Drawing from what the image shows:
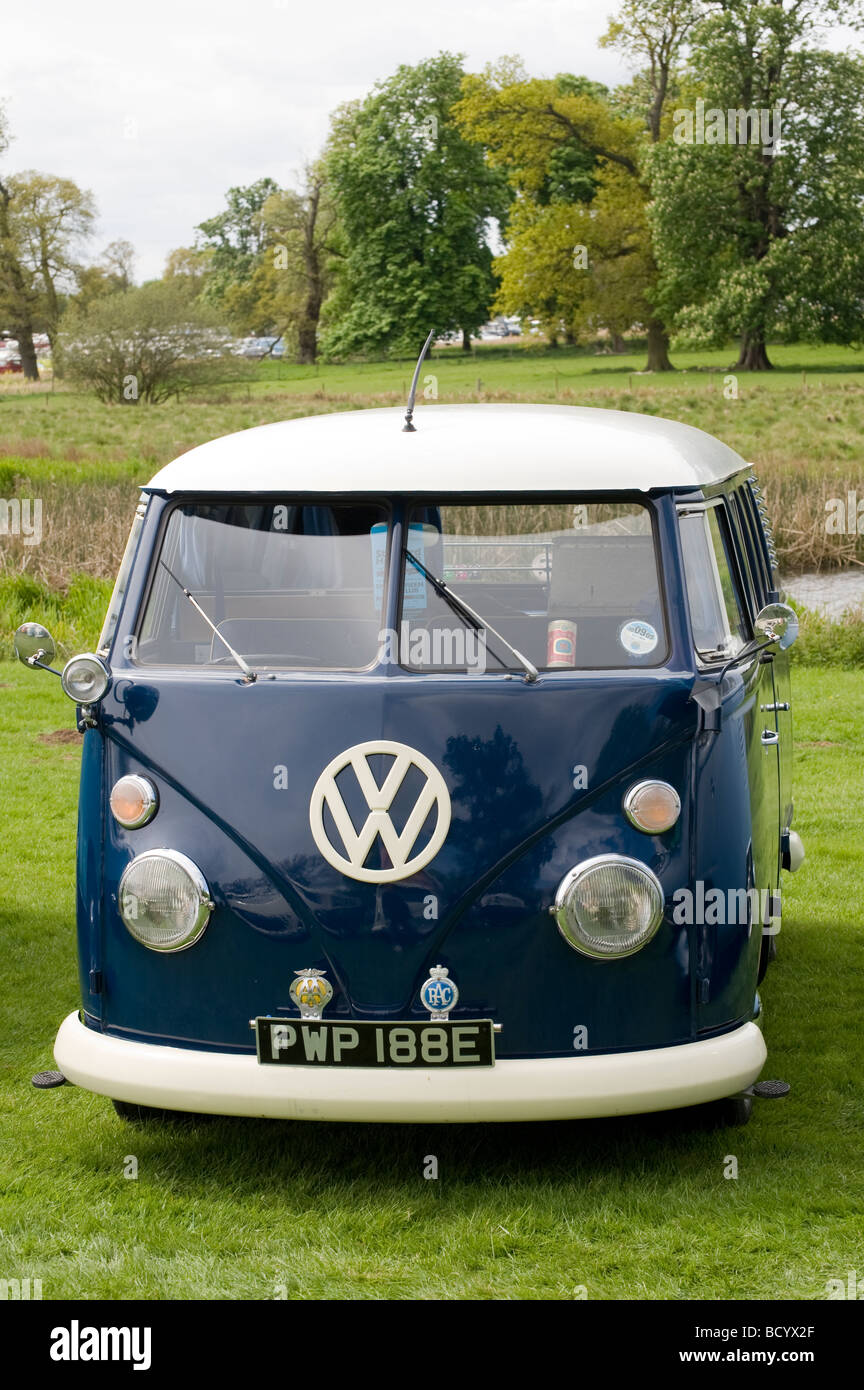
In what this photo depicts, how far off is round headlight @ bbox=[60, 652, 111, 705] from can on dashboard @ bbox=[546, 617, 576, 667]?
1369mm

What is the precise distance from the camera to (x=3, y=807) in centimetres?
964

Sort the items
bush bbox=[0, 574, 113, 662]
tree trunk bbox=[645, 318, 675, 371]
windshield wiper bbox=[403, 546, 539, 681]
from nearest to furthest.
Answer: windshield wiper bbox=[403, 546, 539, 681]
bush bbox=[0, 574, 113, 662]
tree trunk bbox=[645, 318, 675, 371]

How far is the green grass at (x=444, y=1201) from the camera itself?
3.99 meters

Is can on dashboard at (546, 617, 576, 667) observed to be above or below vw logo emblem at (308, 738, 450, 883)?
above

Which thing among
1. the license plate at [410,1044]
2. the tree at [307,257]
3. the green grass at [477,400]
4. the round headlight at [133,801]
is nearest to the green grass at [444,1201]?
the license plate at [410,1044]

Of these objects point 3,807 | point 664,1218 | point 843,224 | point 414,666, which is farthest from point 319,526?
point 843,224

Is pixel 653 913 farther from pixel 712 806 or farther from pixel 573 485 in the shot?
pixel 573 485

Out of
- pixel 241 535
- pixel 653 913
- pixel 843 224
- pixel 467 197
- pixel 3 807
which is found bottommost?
pixel 3 807

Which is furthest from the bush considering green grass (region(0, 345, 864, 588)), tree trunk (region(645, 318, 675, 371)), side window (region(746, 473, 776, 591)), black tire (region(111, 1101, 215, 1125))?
tree trunk (region(645, 318, 675, 371))

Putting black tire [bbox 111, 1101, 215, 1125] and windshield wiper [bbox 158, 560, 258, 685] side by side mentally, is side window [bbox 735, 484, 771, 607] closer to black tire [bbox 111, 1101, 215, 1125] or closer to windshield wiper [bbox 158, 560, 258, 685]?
windshield wiper [bbox 158, 560, 258, 685]

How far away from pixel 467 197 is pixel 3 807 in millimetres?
69787

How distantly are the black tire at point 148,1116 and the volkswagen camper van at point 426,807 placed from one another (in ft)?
1.51

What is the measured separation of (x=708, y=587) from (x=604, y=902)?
1.13 meters

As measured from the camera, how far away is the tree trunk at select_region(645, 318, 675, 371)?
202 feet
